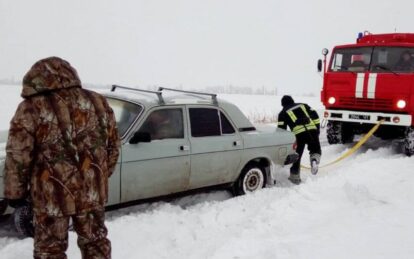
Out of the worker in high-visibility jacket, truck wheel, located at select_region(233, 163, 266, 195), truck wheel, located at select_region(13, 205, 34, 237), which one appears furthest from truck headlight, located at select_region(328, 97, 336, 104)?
truck wheel, located at select_region(13, 205, 34, 237)

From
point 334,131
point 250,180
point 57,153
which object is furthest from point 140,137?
point 334,131

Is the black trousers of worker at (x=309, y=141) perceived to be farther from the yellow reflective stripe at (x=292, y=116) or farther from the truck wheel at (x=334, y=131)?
the truck wheel at (x=334, y=131)

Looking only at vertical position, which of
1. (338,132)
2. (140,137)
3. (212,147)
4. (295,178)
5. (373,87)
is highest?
(373,87)

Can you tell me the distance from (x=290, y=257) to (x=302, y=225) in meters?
1.00

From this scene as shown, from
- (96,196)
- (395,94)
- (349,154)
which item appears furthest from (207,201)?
(395,94)

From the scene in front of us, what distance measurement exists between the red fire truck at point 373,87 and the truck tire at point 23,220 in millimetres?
7932

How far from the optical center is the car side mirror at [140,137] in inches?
180

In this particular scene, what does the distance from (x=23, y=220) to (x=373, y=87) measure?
815cm

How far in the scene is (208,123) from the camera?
562 centimetres

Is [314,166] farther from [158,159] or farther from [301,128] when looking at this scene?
[158,159]

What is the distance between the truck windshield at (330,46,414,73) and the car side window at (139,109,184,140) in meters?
6.15

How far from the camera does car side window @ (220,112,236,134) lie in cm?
581

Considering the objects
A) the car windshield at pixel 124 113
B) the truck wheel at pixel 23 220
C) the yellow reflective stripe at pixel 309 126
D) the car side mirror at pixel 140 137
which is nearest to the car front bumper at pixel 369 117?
the yellow reflective stripe at pixel 309 126

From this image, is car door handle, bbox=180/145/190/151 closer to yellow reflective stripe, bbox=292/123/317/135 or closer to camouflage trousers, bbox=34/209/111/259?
camouflage trousers, bbox=34/209/111/259
